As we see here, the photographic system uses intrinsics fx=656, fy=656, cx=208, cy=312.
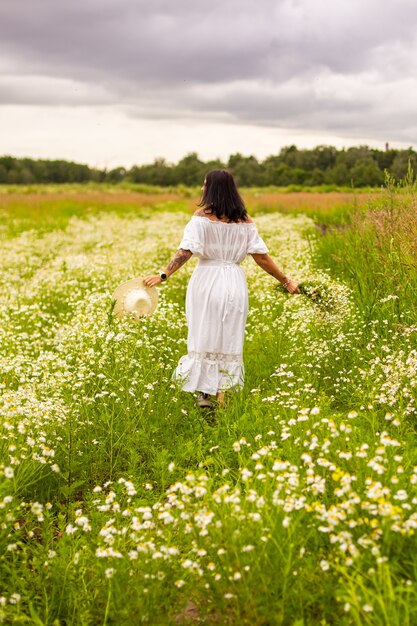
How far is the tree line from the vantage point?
44906 mm

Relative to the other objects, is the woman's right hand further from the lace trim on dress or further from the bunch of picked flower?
the lace trim on dress

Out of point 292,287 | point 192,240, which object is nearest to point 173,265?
point 192,240

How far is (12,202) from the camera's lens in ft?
99.3

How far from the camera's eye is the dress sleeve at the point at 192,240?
5910mm

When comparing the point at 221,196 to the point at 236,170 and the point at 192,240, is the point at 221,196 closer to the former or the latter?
the point at 192,240

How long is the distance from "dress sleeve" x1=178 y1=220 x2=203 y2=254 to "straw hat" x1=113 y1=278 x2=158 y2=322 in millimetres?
601

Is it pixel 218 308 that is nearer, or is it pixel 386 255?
pixel 218 308

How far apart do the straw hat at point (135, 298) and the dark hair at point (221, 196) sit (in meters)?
0.97

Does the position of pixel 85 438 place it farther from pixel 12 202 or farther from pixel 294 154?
pixel 294 154

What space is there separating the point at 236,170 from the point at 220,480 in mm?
61650

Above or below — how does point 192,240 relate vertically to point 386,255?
above

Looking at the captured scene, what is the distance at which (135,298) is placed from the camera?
247 inches

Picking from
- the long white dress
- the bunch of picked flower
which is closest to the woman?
the long white dress

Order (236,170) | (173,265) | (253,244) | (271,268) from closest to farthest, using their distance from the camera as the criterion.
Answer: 1. (173,265)
2. (253,244)
3. (271,268)
4. (236,170)
